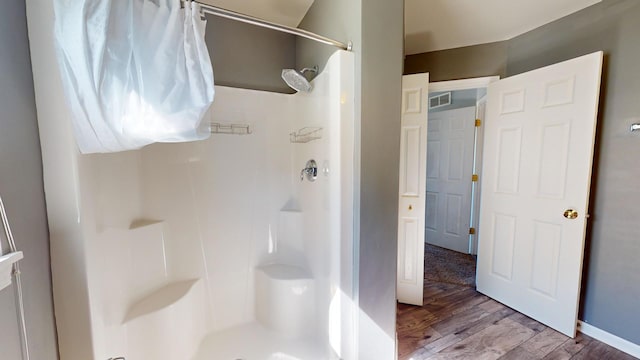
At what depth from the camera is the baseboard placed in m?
1.67

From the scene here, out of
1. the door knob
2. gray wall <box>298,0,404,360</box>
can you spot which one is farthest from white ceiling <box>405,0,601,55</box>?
the door knob

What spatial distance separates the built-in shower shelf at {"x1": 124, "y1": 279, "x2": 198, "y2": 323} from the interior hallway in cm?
157

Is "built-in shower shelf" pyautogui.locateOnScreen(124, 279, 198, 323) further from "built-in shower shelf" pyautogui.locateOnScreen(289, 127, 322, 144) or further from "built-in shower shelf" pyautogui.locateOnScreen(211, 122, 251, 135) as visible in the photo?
"built-in shower shelf" pyautogui.locateOnScreen(289, 127, 322, 144)

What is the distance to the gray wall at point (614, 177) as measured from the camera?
1673 mm

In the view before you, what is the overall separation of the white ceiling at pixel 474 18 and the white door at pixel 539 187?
0.47 metres

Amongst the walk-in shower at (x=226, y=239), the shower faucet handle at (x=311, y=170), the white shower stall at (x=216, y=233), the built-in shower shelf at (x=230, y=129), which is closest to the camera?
the white shower stall at (x=216, y=233)

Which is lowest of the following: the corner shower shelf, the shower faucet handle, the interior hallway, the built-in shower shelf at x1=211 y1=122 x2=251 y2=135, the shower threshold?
the interior hallway

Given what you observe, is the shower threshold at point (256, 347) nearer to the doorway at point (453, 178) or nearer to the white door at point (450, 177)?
the doorway at point (453, 178)

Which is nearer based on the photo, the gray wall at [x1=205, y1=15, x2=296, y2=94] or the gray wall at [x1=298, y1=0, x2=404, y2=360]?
the gray wall at [x1=298, y1=0, x2=404, y2=360]

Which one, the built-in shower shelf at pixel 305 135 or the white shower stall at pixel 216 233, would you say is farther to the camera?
the built-in shower shelf at pixel 305 135

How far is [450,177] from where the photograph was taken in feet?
12.2

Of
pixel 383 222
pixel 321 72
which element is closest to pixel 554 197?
pixel 383 222

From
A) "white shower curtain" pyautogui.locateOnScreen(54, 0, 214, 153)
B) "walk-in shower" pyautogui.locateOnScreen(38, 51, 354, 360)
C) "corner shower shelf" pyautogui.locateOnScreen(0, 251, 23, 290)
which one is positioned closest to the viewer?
"corner shower shelf" pyautogui.locateOnScreen(0, 251, 23, 290)

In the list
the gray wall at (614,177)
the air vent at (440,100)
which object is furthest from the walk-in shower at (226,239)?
the air vent at (440,100)
